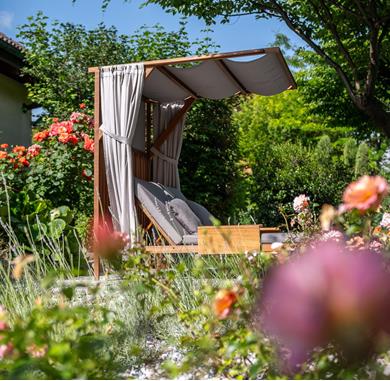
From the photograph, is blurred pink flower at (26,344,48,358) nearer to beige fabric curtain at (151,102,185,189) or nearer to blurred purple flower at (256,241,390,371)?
blurred purple flower at (256,241,390,371)

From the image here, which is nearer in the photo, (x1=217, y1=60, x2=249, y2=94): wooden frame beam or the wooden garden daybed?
the wooden garden daybed

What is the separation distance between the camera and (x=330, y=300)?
71 cm

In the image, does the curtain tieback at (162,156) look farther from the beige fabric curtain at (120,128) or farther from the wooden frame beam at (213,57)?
the wooden frame beam at (213,57)

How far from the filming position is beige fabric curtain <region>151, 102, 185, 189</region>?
270 inches

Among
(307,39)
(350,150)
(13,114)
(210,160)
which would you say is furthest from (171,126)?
(350,150)

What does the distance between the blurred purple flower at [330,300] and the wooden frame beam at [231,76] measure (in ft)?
17.3

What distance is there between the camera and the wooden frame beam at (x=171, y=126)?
270 inches

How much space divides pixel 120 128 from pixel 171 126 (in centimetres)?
143

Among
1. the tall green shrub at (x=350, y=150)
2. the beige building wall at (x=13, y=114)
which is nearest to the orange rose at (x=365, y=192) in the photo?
the beige building wall at (x=13, y=114)

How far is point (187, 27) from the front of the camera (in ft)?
33.2

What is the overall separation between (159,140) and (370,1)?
3322mm

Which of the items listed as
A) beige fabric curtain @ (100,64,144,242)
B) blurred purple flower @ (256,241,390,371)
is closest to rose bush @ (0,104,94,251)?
beige fabric curtain @ (100,64,144,242)

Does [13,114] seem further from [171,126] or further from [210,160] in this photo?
[171,126]

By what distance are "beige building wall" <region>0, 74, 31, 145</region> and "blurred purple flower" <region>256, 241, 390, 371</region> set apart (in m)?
10.1
